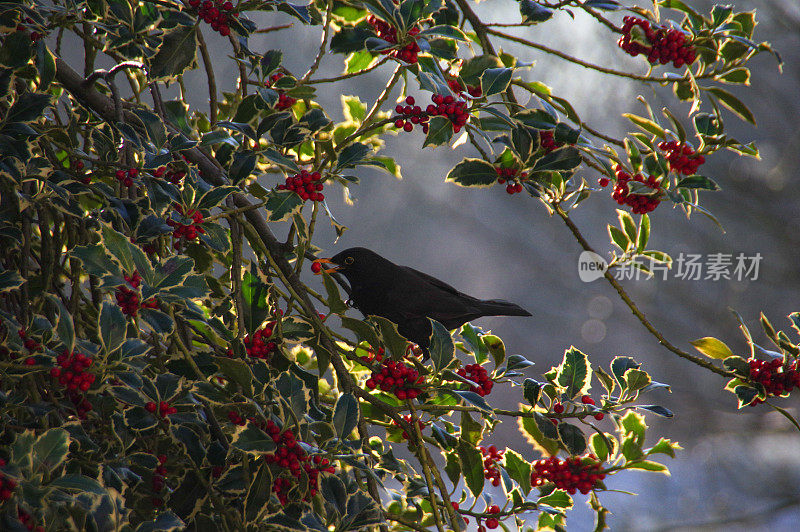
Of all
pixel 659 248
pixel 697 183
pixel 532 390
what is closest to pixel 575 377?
pixel 532 390

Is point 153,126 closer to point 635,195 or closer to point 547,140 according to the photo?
point 547,140

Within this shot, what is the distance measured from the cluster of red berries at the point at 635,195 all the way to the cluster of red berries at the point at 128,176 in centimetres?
52

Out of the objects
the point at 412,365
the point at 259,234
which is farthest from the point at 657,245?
the point at 259,234

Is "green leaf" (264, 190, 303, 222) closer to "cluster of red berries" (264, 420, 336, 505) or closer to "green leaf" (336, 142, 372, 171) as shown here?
"green leaf" (336, 142, 372, 171)

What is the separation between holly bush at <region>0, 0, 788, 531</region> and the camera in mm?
459

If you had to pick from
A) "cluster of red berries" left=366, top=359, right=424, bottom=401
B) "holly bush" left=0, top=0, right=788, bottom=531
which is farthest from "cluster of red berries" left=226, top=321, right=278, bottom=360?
"cluster of red berries" left=366, top=359, right=424, bottom=401

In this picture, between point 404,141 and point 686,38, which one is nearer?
point 686,38

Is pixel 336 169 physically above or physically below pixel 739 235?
above

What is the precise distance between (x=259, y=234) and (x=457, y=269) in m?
1.73

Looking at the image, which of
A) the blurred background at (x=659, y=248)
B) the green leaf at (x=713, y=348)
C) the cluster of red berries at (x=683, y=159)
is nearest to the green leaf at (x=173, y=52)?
the cluster of red berries at (x=683, y=159)

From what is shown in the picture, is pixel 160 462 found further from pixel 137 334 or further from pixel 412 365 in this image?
pixel 412 365

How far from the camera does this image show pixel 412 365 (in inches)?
27.2

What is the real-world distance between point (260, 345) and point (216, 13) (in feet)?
1.05

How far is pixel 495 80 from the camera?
546 mm
